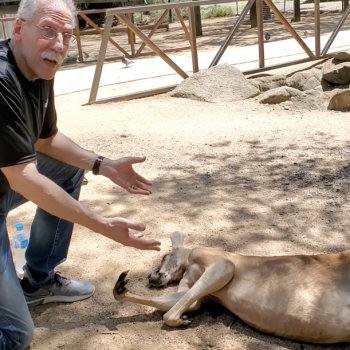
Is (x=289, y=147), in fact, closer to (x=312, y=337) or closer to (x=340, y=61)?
(x=312, y=337)

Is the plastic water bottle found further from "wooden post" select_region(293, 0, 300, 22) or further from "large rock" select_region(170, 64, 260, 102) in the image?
"wooden post" select_region(293, 0, 300, 22)

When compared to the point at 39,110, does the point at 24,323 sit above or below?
below

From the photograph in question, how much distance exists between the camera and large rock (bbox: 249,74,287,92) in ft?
29.0

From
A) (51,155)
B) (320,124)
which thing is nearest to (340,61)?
(320,124)

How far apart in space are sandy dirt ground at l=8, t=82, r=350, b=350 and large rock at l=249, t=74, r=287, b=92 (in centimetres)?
117

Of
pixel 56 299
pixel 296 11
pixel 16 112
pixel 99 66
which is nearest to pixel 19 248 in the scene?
pixel 56 299

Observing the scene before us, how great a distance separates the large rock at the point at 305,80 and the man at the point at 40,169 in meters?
6.16

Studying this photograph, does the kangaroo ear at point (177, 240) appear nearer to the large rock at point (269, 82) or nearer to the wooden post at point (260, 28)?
the large rock at point (269, 82)

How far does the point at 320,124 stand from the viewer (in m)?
6.57

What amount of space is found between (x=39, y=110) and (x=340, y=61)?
7975 mm

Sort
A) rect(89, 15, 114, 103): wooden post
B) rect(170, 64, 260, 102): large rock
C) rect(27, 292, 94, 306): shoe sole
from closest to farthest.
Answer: rect(27, 292, 94, 306): shoe sole, rect(170, 64, 260, 102): large rock, rect(89, 15, 114, 103): wooden post

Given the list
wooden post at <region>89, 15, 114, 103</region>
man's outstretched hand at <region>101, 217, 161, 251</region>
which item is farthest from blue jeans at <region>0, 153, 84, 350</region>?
wooden post at <region>89, 15, 114, 103</region>

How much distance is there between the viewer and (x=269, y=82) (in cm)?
896

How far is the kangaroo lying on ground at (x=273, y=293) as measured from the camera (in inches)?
95.8
